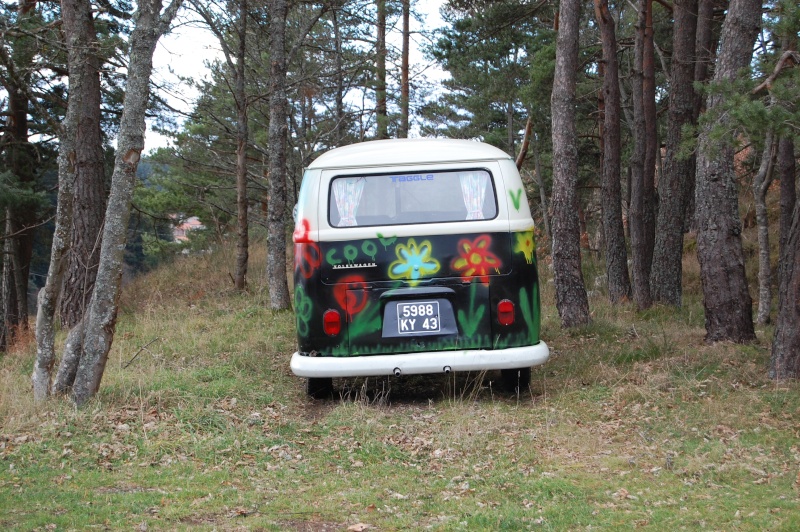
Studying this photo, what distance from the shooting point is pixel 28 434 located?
6.11m

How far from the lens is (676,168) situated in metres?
14.5

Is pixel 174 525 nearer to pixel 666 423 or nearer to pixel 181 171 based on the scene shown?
pixel 666 423

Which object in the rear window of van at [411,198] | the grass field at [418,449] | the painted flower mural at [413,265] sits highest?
the rear window of van at [411,198]

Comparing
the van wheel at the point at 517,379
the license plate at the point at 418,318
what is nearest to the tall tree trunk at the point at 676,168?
the van wheel at the point at 517,379

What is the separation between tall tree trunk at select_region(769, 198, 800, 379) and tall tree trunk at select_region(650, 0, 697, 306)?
676 cm

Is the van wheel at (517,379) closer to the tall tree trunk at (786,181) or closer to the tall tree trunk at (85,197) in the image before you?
the tall tree trunk at (786,181)

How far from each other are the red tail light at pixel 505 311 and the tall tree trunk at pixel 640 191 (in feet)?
30.0

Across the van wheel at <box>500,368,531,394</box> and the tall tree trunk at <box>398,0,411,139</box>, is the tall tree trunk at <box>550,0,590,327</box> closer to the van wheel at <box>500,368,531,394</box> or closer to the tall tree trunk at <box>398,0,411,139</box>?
the van wheel at <box>500,368,531,394</box>

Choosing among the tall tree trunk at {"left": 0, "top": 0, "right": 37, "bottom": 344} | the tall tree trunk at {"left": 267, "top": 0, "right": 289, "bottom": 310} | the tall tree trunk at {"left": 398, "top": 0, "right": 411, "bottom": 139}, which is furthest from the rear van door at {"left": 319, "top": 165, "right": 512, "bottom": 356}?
the tall tree trunk at {"left": 398, "top": 0, "right": 411, "bottom": 139}

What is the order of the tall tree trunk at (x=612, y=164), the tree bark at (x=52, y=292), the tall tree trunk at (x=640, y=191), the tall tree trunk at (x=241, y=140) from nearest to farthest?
the tree bark at (x=52, y=292)
the tall tree trunk at (x=640, y=191)
the tall tree trunk at (x=612, y=164)
the tall tree trunk at (x=241, y=140)

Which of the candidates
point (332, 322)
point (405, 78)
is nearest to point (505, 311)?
point (332, 322)

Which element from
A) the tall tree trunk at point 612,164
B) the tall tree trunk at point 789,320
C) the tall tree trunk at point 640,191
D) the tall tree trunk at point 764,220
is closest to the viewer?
the tall tree trunk at point 789,320

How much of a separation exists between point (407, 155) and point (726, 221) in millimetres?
4185

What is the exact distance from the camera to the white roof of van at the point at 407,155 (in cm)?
717
